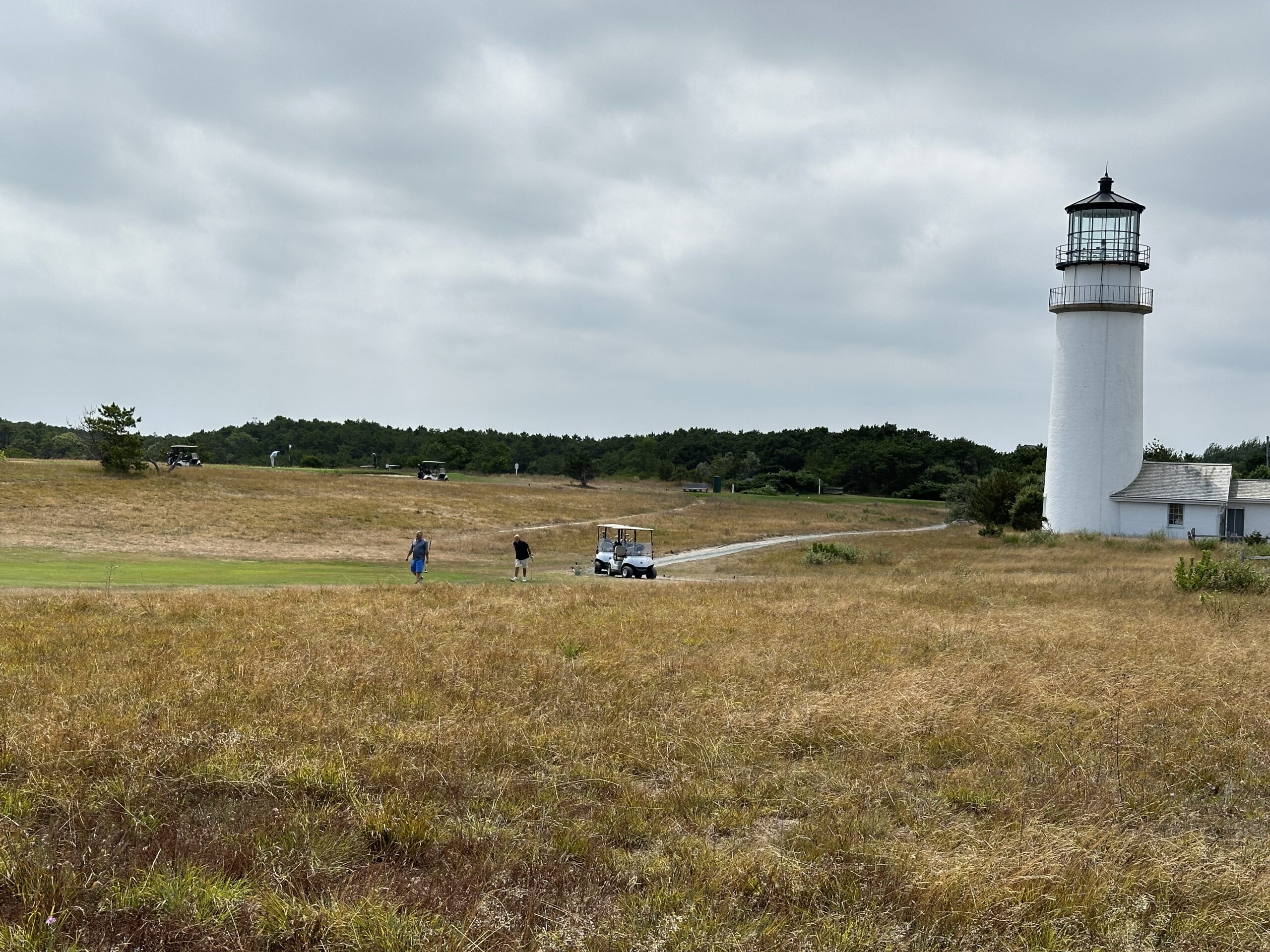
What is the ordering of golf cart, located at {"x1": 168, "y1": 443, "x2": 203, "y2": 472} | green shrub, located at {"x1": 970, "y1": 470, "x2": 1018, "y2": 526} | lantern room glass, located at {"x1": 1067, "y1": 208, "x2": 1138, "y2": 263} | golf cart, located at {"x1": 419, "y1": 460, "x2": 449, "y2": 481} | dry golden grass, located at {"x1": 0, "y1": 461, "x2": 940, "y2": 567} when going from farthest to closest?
golf cart, located at {"x1": 419, "y1": 460, "x2": 449, "y2": 481}
golf cart, located at {"x1": 168, "y1": 443, "x2": 203, "y2": 472}
green shrub, located at {"x1": 970, "y1": 470, "x2": 1018, "y2": 526}
lantern room glass, located at {"x1": 1067, "y1": 208, "x2": 1138, "y2": 263}
dry golden grass, located at {"x1": 0, "y1": 461, "x2": 940, "y2": 567}

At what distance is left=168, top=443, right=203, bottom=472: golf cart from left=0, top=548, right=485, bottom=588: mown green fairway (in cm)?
4451

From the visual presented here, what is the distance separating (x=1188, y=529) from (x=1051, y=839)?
166ft

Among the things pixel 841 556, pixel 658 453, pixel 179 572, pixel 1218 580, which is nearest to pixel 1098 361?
pixel 841 556

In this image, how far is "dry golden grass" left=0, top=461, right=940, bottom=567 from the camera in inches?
1871

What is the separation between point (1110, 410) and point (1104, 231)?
8938 millimetres

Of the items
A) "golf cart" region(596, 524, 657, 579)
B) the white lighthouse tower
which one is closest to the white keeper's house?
the white lighthouse tower

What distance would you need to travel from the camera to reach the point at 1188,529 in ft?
169

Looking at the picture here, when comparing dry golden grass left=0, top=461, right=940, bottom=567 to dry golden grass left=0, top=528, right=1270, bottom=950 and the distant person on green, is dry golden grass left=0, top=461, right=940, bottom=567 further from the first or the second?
dry golden grass left=0, top=528, right=1270, bottom=950

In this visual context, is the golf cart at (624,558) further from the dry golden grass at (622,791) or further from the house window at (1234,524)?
the house window at (1234,524)

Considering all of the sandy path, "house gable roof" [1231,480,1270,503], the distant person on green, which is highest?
"house gable roof" [1231,480,1270,503]

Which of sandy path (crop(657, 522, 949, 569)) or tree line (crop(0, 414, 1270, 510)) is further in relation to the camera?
tree line (crop(0, 414, 1270, 510))

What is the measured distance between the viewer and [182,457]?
87938mm

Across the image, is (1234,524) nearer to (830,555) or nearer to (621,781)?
(830,555)

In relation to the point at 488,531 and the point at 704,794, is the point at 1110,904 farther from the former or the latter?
the point at 488,531
